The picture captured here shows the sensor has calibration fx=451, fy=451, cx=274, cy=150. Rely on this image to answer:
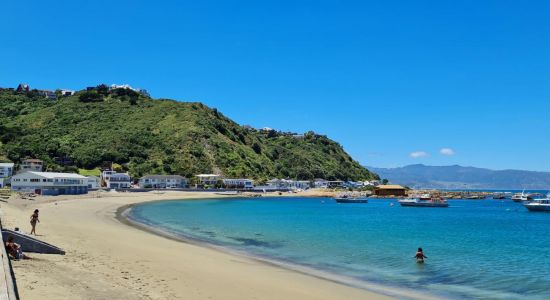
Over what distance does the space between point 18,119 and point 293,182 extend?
100713mm

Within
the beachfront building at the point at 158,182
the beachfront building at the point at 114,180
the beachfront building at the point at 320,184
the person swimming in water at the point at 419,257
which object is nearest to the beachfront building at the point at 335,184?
the beachfront building at the point at 320,184

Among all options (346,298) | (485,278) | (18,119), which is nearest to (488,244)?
(485,278)

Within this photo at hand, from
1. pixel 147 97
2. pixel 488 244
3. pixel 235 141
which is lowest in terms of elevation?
pixel 488 244

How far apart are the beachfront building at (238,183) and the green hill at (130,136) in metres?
7.95

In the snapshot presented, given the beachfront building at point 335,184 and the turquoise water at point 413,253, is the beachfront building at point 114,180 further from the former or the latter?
the beachfront building at point 335,184

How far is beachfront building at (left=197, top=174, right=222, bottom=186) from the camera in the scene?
138625 mm

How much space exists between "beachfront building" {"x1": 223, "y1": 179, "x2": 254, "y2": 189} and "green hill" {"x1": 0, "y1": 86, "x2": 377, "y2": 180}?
795cm

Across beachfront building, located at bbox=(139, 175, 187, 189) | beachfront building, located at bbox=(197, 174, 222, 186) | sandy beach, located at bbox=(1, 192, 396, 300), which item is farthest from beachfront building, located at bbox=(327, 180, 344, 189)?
sandy beach, located at bbox=(1, 192, 396, 300)

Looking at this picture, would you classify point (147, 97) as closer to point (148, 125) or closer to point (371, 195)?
point (148, 125)

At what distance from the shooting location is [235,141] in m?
176

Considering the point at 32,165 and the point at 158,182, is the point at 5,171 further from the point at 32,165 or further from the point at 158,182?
the point at 158,182

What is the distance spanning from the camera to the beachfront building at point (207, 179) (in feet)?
455

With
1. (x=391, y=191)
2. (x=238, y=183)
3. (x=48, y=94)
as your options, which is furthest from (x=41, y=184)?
(x=48, y=94)

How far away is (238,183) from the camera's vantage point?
476 feet
